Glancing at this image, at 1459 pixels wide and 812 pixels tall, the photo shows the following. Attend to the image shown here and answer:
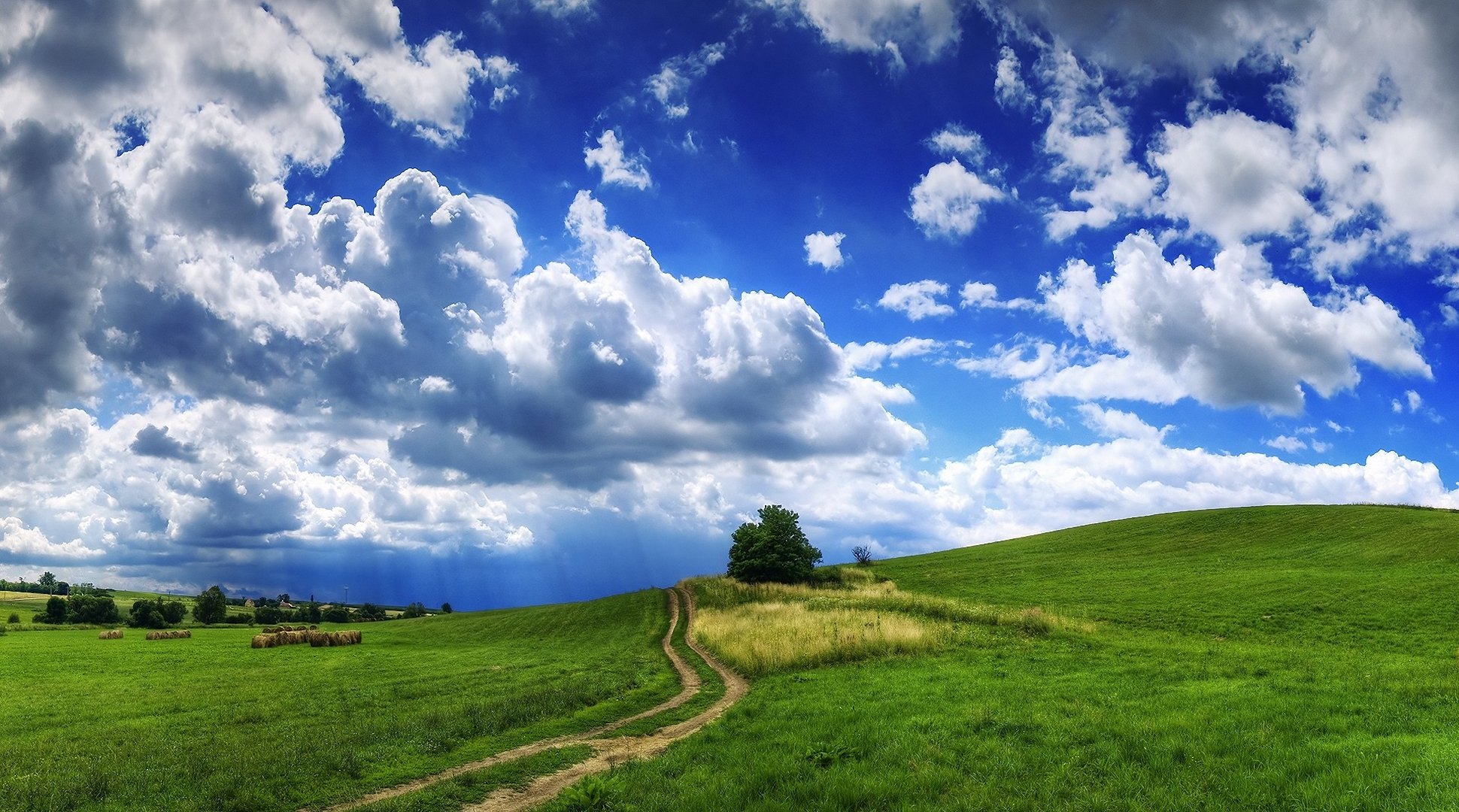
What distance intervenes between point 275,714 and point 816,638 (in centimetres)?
2098

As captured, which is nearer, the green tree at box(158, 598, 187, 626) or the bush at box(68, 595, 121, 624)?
the green tree at box(158, 598, 187, 626)

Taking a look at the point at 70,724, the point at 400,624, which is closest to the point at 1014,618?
the point at 70,724

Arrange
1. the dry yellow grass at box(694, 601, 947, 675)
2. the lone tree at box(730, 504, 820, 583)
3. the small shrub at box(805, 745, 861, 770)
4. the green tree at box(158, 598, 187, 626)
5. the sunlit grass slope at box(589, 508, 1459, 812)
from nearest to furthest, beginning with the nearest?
the sunlit grass slope at box(589, 508, 1459, 812), the small shrub at box(805, 745, 861, 770), the dry yellow grass at box(694, 601, 947, 675), the lone tree at box(730, 504, 820, 583), the green tree at box(158, 598, 187, 626)

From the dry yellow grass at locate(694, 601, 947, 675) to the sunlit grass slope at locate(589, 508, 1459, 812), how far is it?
1.06 metres

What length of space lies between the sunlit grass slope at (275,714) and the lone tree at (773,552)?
30.7 m

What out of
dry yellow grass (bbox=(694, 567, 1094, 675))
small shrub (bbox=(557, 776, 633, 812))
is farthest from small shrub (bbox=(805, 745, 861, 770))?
dry yellow grass (bbox=(694, 567, 1094, 675))

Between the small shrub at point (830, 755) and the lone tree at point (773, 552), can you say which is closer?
the small shrub at point (830, 755)

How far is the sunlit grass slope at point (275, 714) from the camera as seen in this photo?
1523 centimetres

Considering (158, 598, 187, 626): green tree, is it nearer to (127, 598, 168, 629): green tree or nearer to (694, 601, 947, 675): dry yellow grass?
(127, 598, 168, 629): green tree

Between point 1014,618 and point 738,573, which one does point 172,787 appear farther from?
point 738,573

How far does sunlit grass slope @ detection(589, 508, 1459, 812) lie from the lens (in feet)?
39.5

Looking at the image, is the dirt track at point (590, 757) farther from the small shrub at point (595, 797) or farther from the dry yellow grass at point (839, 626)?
the dry yellow grass at point (839, 626)

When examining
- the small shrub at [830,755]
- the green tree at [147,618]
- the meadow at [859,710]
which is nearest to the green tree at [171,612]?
the green tree at [147,618]

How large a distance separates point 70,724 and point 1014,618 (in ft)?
131
